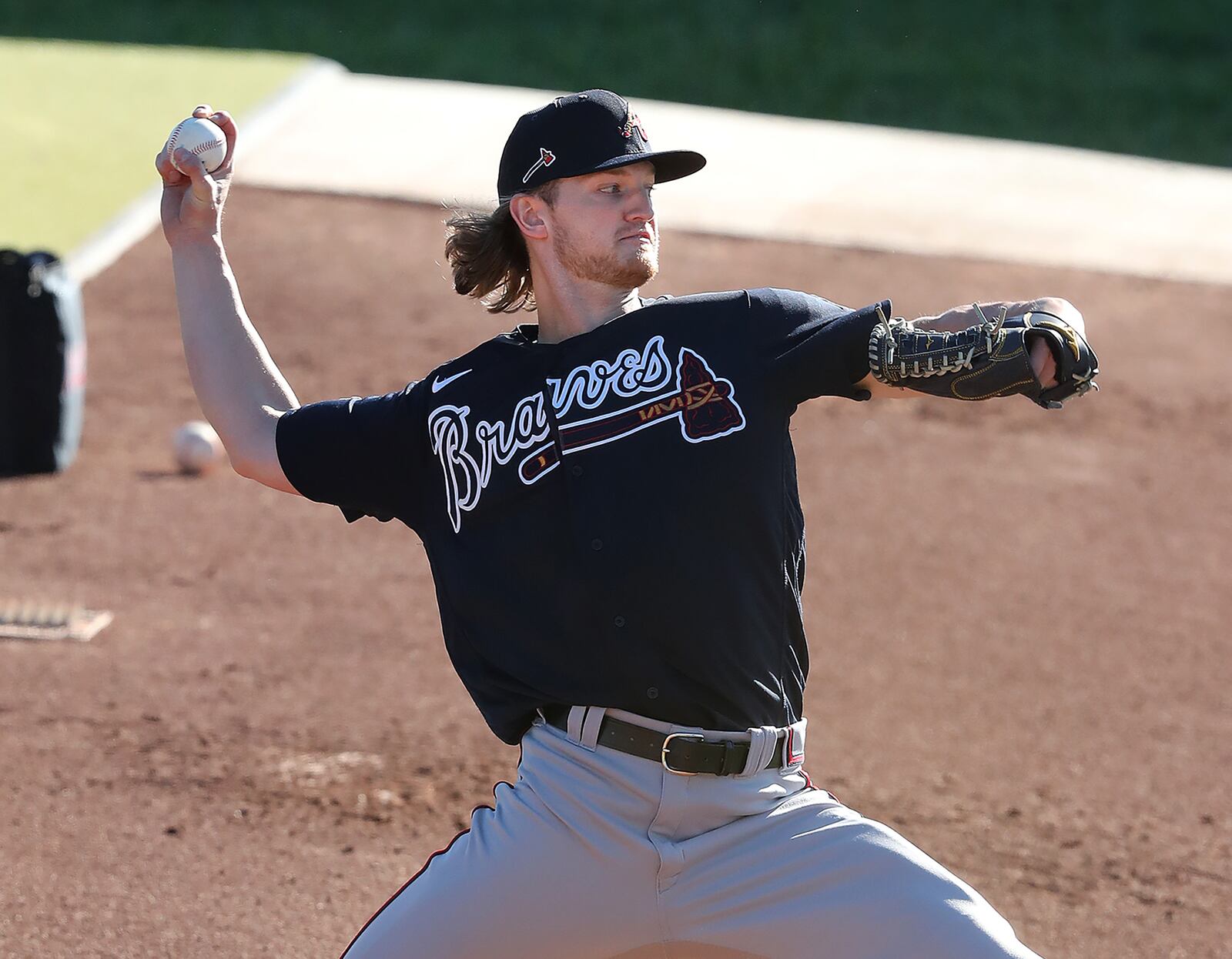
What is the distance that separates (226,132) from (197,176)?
0.14m

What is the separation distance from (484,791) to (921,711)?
5.86ft

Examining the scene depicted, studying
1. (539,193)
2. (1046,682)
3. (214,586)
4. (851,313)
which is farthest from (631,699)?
(214,586)

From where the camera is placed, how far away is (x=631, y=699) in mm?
3174

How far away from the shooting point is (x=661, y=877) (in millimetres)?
3111

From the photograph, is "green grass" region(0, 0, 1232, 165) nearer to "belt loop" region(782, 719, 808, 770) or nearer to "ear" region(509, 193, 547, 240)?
"ear" region(509, 193, 547, 240)

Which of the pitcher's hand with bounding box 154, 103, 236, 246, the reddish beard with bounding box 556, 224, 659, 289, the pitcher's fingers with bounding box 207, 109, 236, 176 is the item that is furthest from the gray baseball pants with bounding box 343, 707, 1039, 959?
the pitcher's fingers with bounding box 207, 109, 236, 176

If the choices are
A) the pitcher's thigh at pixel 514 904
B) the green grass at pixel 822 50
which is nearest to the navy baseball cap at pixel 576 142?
the pitcher's thigh at pixel 514 904

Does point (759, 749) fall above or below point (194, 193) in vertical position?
below

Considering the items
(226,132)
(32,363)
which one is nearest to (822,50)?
(32,363)

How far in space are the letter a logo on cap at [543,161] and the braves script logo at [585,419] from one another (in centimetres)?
44

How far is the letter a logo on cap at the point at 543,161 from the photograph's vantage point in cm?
341

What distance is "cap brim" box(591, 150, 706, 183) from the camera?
3.35 metres

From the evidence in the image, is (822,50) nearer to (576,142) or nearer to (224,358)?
(576,142)

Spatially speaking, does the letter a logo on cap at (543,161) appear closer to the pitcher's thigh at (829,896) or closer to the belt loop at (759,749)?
the belt loop at (759,749)
